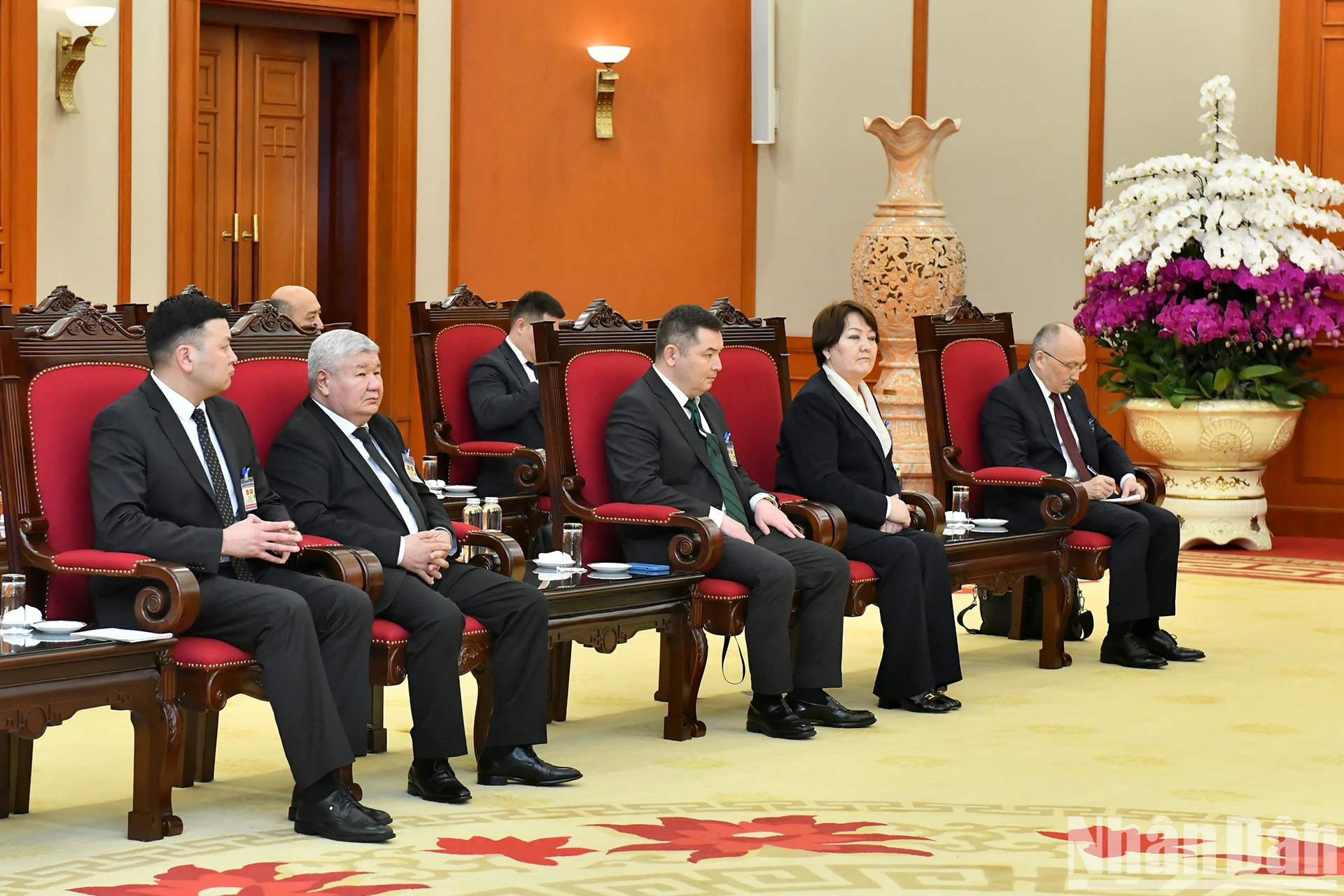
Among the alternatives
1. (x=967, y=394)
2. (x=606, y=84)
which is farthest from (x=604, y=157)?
(x=967, y=394)

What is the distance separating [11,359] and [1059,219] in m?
7.15

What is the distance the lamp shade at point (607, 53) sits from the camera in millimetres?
9977

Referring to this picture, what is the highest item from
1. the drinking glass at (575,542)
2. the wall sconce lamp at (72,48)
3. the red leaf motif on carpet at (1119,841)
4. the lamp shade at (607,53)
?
the lamp shade at (607,53)

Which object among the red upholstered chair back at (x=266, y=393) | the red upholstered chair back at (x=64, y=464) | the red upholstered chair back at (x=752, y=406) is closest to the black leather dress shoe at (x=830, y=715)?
the red upholstered chair back at (x=752, y=406)

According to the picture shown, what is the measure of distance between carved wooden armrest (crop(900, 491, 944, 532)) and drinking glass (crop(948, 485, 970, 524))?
1.31 ft

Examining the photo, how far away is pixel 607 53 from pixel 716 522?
5761 millimetres

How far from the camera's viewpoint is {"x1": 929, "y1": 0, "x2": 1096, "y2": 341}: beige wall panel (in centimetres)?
991

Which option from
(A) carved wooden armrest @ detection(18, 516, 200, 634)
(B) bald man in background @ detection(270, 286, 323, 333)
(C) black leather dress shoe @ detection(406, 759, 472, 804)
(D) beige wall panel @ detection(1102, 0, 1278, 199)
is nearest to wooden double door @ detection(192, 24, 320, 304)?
(B) bald man in background @ detection(270, 286, 323, 333)

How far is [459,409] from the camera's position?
6.56 metres

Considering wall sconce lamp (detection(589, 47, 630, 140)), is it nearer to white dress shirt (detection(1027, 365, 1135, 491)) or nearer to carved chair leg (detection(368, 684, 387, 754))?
white dress shirt (detection(1027, 365, 1135, 491))

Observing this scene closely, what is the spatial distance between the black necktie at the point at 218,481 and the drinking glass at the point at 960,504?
2.67 metres

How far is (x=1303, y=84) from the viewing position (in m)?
9.00

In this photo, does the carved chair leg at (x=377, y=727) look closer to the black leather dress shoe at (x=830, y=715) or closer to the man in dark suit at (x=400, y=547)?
the man in dark suit at (x=400, y=547)

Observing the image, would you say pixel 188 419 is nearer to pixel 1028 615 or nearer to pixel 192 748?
pixel 192 748
